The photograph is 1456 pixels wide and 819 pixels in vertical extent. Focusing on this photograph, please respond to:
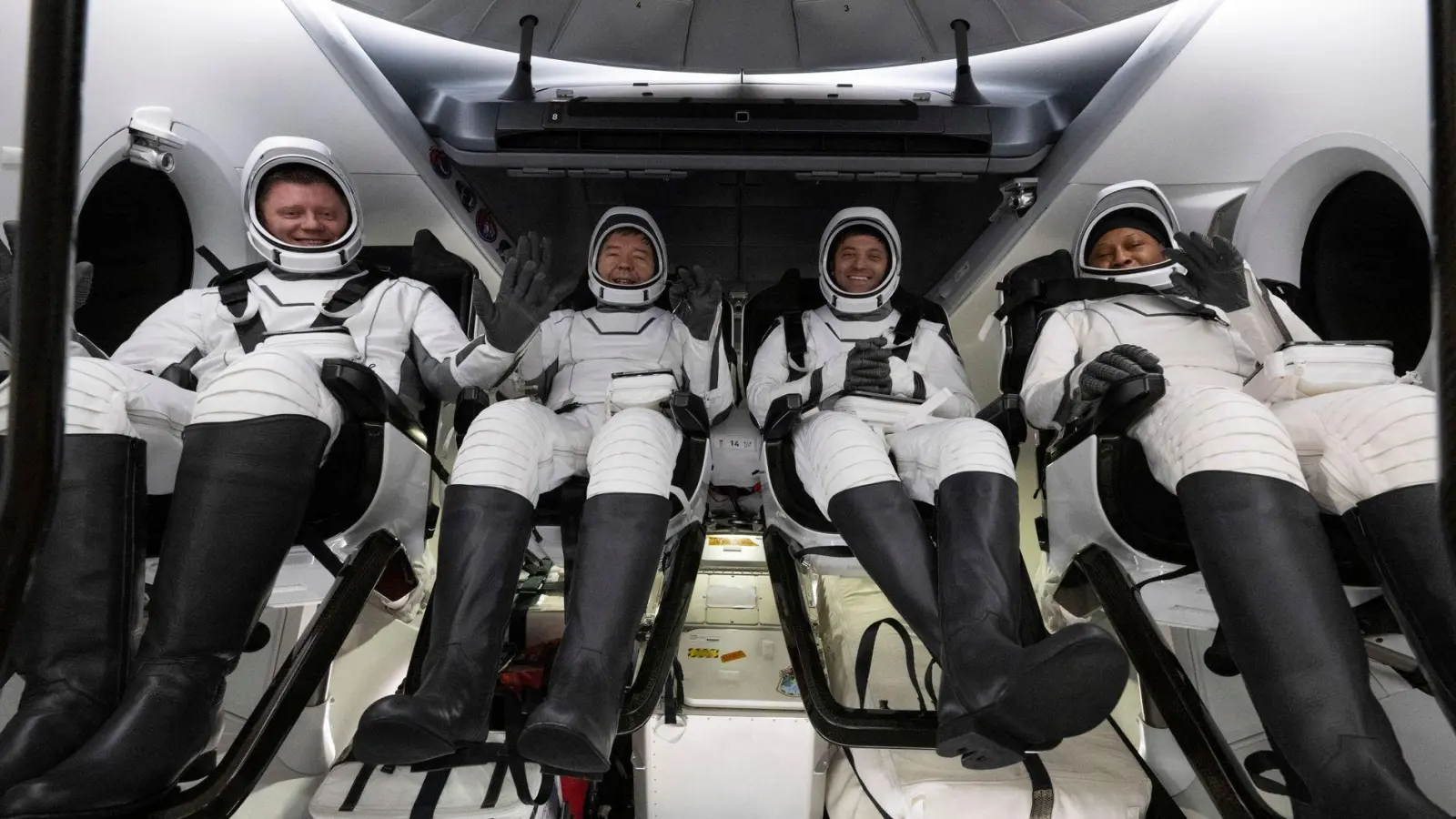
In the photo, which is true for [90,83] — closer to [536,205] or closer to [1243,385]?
[536,205]

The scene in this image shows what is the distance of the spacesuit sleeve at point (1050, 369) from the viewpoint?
180cm

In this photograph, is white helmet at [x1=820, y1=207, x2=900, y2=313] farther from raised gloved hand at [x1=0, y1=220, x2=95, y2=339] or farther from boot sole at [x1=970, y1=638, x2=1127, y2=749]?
raised gloved hand at [x1=0, y1=220, x2=95, y2=339]

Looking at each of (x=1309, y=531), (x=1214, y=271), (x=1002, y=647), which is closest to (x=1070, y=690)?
(x=1002, y=647)

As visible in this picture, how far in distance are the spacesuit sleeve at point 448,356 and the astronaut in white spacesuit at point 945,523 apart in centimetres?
66

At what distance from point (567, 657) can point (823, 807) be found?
937 millimetres

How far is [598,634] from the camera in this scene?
1.40 meters

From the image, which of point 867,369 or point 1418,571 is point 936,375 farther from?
point 1418,571

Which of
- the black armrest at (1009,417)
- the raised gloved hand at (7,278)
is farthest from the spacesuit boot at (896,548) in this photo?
the raised gloved hand at (7,278)

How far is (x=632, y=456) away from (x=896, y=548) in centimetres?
54

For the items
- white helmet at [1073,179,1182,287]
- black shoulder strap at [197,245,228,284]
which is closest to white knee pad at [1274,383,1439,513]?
white helmet at [1073,179,1182,287]

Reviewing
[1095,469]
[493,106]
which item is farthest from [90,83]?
[1095,469]

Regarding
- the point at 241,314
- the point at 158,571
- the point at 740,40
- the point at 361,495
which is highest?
the point at 740,40

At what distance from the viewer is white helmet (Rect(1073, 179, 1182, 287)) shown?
212 centimetres

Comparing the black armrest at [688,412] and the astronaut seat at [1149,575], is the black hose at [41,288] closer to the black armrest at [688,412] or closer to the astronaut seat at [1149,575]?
the black armrest at [688,412]
